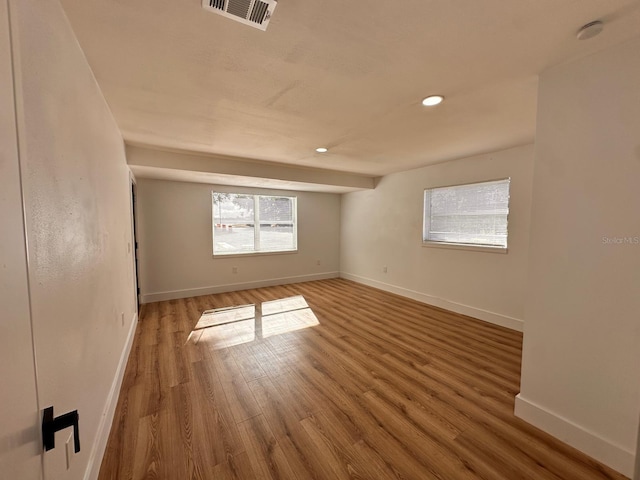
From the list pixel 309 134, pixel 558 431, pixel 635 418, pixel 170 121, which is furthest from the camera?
pixel 309 134

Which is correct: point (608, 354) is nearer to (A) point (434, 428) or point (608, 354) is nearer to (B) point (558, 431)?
(B) point (558, 431)

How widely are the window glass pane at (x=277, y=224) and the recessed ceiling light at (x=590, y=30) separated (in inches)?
192

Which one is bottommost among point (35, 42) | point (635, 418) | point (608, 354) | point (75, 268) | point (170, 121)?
point (635, 418)

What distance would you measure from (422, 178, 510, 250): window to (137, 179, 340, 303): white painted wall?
8.87 feet

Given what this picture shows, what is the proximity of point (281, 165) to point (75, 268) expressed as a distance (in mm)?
3322

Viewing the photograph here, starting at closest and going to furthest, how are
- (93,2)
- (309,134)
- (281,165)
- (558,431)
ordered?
(93,2) → (558,431) → (309,134) → (281,165)

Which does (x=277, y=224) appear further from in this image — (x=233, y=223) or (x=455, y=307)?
(x=455, y=307)

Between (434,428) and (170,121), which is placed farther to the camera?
(170,121)

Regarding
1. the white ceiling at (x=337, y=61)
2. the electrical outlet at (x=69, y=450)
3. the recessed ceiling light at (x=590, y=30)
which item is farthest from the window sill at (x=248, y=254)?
the recessed ceiling light at (x=590, y=30)

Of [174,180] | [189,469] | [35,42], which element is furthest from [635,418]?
[174,180]

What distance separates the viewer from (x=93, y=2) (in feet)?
3.68

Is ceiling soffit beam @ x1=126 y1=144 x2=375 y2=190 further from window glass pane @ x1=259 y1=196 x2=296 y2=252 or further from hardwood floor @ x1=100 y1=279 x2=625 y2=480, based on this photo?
hardwood floor @ x1=100 y1=279 x2=625 y2=480

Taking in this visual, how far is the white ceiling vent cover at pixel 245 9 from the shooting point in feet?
3.65

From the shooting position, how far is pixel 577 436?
1.56m
